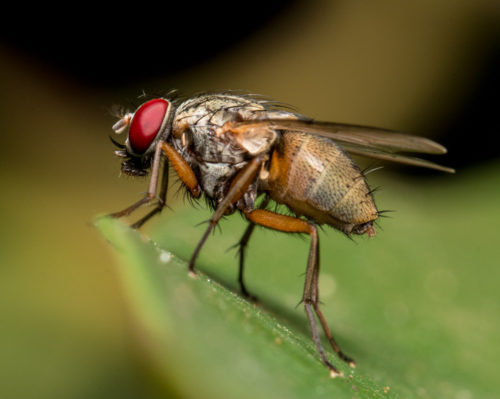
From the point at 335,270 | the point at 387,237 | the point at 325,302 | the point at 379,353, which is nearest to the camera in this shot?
the point at 379,353

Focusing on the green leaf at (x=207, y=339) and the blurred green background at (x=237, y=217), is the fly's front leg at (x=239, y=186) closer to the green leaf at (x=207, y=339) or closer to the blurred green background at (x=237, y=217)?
the blurred green background at (x=237, y=217)

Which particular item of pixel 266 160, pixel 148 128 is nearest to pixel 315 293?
pixel 266 160

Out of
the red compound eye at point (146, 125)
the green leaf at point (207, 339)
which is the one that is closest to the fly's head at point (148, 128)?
the red compound eye at point (146, 125)

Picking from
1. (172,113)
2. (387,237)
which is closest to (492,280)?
(387,237)

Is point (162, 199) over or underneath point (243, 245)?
over

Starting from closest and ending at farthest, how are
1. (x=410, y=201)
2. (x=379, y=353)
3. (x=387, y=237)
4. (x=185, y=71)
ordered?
(x=379, y=353) < (x=387, y=237) < (x=410, y=201) < (x=185, y=71)

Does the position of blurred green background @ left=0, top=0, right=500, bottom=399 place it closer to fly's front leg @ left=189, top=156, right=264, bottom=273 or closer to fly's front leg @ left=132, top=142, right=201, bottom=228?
fly's front leg @ left=132, top=142, right=201, bottom=228

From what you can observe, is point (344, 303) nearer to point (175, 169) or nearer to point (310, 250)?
point (310, 250)

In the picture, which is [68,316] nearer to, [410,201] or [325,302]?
[325,302]
